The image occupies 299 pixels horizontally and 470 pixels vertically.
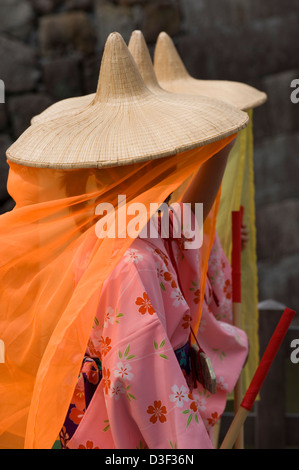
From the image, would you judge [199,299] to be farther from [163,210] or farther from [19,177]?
[19,177]

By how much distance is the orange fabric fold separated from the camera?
99 centimetres

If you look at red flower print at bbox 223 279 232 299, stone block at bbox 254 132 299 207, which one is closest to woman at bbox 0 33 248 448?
red flower print at bbox 223 279 232 299

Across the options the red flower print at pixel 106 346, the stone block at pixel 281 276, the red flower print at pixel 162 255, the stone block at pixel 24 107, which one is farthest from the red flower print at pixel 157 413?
the stone block at pixel 281 276

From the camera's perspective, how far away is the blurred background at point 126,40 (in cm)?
298

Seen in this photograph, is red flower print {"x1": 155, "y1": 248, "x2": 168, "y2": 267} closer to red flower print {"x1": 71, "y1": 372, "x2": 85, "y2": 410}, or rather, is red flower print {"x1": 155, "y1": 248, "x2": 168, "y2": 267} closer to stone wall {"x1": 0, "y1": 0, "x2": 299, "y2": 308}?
red flower print {"x1": 71, "y1": 372, "x2": 85, "y2": 410}

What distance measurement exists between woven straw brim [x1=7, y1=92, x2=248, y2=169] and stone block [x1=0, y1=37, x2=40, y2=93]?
2011mm

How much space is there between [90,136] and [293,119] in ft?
7.57

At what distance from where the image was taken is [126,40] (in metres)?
2.98

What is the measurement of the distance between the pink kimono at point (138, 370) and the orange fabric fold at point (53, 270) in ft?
0.13

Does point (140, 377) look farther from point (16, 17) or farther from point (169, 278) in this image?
point (16, 17)

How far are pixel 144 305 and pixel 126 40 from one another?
7.38ft

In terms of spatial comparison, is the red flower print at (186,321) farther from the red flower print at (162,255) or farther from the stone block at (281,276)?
the stone block at (281,276)

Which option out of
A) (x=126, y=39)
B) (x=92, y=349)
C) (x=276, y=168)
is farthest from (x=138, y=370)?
(x=276, y=168)

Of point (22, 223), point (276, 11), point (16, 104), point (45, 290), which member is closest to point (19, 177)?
point (22, 223)
